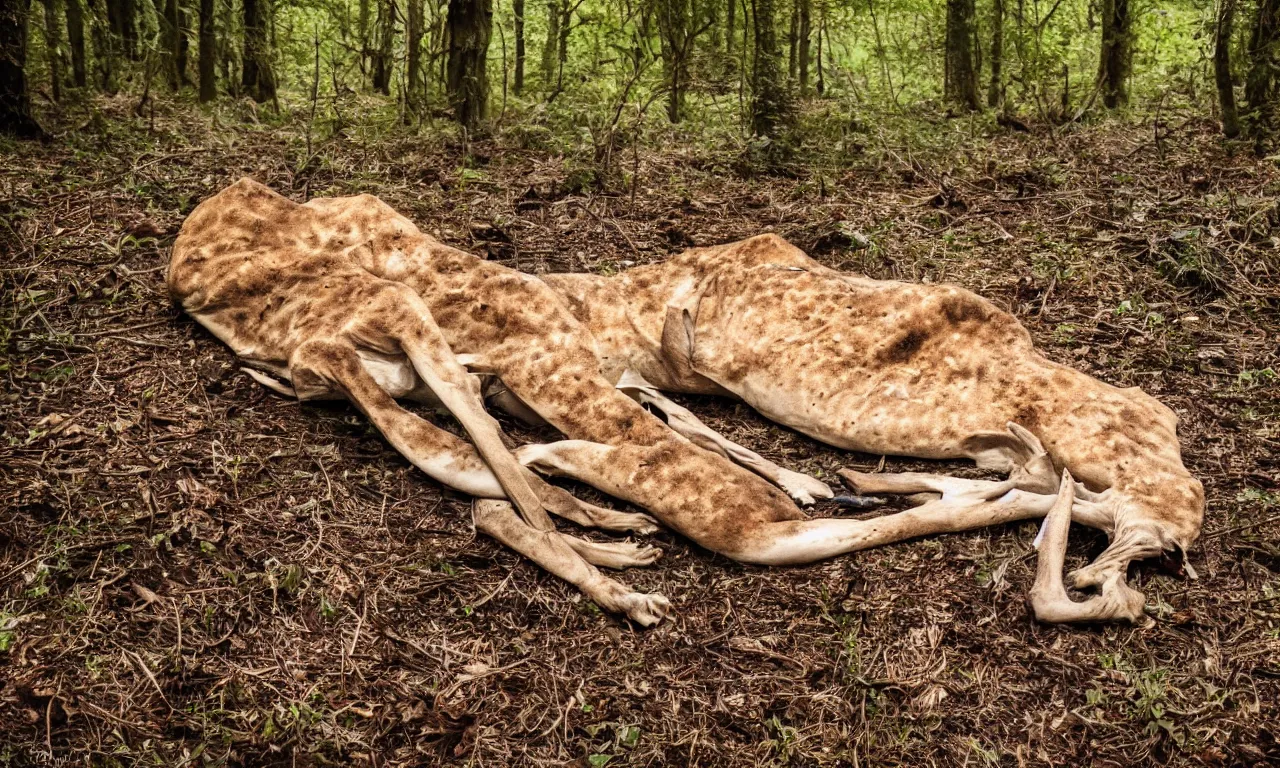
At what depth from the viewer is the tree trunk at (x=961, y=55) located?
9.52m

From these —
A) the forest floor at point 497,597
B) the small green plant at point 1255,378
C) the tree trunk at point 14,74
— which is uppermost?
the tree trunk at point 14,74

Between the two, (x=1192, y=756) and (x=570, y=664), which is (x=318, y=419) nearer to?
(x=570, y=664)

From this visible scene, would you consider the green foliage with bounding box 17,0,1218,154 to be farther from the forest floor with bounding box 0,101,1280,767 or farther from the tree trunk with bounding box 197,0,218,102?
the forest floor with bounding box 0,101,1280,767

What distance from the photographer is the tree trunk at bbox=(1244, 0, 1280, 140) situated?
718 cm

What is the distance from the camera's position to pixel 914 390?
4660mm

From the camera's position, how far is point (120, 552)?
12.4ft

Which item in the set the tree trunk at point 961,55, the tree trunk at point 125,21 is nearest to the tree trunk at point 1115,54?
the tree trunk at point 961,55

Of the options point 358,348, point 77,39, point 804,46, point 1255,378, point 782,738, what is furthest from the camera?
point 804,46

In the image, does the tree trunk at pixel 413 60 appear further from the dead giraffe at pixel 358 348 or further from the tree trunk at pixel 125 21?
the dead giraffe at pixel 358 348

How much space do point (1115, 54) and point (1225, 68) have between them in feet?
6.71

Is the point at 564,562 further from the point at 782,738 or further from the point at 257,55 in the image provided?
the point at 257,55

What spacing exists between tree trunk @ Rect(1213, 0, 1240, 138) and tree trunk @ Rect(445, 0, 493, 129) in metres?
5.36

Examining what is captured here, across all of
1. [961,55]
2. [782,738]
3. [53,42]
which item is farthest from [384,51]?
[782,738]

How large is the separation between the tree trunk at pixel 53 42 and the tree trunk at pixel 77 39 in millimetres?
356
